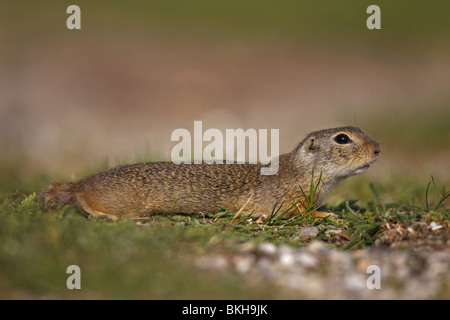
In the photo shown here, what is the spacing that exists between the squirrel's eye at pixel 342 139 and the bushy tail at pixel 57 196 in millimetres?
3424

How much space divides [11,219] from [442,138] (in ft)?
34.2

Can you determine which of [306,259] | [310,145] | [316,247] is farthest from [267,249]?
[310,145]

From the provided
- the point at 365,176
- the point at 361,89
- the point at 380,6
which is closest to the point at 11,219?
the point at 365,176

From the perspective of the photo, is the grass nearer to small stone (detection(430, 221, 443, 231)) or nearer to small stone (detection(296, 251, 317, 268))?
small stone (detection(430, 221, 443, 231))

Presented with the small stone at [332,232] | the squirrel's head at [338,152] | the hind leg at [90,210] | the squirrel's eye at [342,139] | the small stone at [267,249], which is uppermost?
the squirrel's eye at [342,139]

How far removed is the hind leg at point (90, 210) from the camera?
6457 mm

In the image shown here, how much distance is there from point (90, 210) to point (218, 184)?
1.64 meters

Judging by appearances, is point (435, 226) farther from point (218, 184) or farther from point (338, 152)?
point (218, 184)

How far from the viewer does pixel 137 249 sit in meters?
4.85

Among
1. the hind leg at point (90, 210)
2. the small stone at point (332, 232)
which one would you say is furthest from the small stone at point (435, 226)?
the hind leg at point (90, 210)

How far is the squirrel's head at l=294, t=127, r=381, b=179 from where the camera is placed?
7517mm

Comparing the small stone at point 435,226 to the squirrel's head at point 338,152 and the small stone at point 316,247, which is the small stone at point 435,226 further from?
the squirrel's head at point 338,152

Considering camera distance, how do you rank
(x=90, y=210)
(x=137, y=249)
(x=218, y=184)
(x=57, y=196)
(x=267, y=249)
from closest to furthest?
(x=137, y=249)
(x=267, y=249)
(x=90, y=210)
(x=57, y=196)
(x=218, y=184)

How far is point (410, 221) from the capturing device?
5.92m
